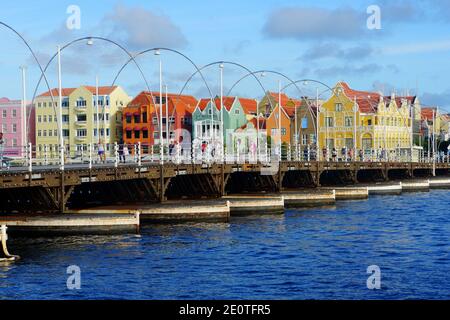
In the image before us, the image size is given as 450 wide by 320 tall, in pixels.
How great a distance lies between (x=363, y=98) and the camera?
15062 cm

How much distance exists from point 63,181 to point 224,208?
13.6m

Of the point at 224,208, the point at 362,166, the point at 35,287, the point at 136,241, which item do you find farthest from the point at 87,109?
the point at 35,287

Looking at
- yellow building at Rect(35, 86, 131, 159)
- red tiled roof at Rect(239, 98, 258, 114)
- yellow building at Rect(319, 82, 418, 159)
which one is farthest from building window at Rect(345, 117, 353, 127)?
yellow building at Rect(35, 86, 131, 159)

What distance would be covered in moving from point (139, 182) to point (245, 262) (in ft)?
74.1

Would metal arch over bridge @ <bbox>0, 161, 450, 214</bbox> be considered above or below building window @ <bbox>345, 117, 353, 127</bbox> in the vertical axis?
below

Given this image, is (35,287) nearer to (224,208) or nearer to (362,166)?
(224,208)

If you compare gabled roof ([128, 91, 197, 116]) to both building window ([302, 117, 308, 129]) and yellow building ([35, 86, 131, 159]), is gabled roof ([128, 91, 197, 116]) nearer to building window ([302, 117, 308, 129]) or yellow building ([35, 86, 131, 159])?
yellow building ([35, 86, 131, 159])

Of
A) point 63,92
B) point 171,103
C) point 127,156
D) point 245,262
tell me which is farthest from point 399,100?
point 245,262

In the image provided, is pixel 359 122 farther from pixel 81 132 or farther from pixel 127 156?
pixel 127 156

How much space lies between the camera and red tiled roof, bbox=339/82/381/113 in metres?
146

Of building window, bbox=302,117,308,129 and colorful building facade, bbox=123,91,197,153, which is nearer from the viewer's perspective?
colorful building facade, bbox=123,91,197,153

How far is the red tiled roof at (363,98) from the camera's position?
14625 centimetres

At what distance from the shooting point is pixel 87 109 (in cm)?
15788

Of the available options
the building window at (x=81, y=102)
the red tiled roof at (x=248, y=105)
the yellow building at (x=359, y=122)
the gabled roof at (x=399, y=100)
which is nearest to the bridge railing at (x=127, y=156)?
the yellow building at (x=359, y=122)
